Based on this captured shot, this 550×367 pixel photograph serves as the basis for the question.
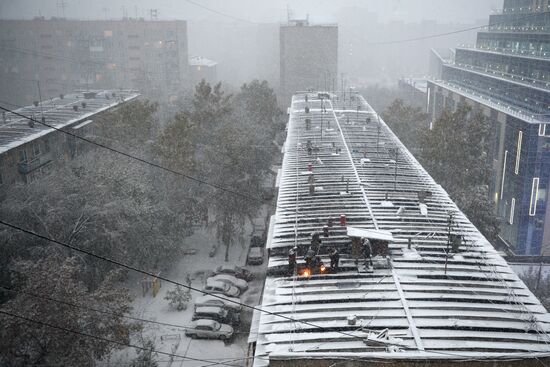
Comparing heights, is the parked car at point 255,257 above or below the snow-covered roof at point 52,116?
below

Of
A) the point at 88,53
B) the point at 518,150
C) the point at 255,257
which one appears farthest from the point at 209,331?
the point at 88,53

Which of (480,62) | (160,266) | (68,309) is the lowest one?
(160,266)

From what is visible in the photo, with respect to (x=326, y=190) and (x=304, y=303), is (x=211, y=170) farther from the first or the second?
(x=304, y=303)

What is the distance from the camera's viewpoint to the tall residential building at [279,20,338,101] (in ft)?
206

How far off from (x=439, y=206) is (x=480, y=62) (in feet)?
120

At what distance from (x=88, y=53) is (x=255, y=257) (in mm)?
60873

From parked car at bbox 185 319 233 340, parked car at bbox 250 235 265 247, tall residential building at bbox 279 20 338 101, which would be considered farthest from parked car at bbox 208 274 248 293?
tall residential building at bbox 279 20 338 101

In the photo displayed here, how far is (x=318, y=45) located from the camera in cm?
6322

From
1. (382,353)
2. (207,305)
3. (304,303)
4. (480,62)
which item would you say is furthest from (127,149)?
(480,62)

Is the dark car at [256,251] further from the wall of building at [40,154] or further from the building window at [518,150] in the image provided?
the building window at [518,150]

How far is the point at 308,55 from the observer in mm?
63562

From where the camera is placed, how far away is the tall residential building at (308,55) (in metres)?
62.8

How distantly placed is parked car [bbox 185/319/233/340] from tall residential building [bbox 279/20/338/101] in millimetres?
46023

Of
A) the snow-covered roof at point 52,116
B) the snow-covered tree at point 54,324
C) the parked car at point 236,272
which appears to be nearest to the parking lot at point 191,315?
the parked car at point 236,272
